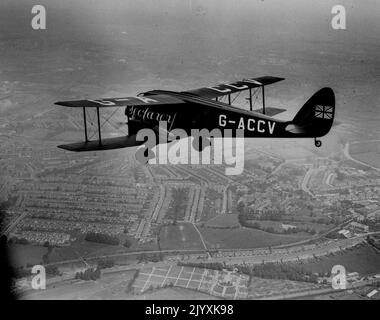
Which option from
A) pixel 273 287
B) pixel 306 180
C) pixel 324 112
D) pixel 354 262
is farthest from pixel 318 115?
pixel 306 180

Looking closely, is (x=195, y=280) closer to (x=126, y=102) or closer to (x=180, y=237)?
(x=180, y=237)

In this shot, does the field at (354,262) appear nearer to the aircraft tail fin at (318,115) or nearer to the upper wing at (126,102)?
the aircraft tail fin at (318,115)

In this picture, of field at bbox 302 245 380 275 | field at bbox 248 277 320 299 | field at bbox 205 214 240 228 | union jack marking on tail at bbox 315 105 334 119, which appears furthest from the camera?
field at bbox 205 214 240 228

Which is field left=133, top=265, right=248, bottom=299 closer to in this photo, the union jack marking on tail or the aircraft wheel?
the aircraft wheel

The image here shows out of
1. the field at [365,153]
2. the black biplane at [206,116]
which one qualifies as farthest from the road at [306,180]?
the black biplane at [206,116]

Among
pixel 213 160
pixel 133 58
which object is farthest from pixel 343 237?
pixel 133 58

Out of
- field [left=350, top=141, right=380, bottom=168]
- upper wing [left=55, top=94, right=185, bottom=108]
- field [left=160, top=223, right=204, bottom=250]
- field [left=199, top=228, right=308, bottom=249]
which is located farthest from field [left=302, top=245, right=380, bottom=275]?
upper wing [left=55, top=94, right=185, bottom=108]
